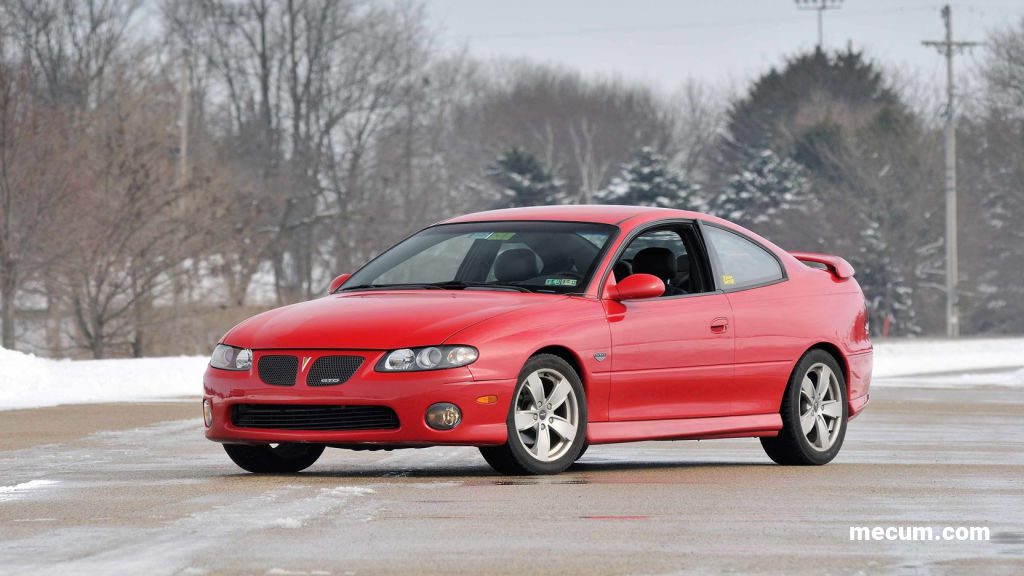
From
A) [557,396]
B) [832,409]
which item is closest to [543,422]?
[557,396]

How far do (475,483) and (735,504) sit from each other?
148 cm

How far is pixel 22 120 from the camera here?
36969 millimetres

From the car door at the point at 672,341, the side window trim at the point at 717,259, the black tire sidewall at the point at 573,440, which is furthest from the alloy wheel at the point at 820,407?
the black tire sidewall at the point at 573,440

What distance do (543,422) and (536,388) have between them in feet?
0.60

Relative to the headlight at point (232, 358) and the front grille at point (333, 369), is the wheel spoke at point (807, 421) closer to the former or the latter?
the front grille at point (333, 369)

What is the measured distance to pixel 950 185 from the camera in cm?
6309

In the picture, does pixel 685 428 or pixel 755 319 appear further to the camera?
pixel 755 319

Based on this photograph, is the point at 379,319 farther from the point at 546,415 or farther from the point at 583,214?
the point at 583,214

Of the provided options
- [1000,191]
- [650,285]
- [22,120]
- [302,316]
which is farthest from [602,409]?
[1000,191]

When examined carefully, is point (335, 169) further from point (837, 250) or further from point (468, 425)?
point (468, 425)

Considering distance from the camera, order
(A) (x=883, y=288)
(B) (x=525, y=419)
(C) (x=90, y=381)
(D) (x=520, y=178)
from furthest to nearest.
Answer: (D) (x=520, y=178)
(A) (x=883, y=288)
(C) (x=90, y=381)
(B) (x=525, y=419)

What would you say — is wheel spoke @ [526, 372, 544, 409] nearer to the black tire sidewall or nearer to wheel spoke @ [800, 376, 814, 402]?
the black tire sidewall

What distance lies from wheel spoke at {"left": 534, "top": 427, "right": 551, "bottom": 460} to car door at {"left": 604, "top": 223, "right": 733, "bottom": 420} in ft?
1.63

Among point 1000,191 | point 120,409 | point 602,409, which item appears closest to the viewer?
point 602,409
